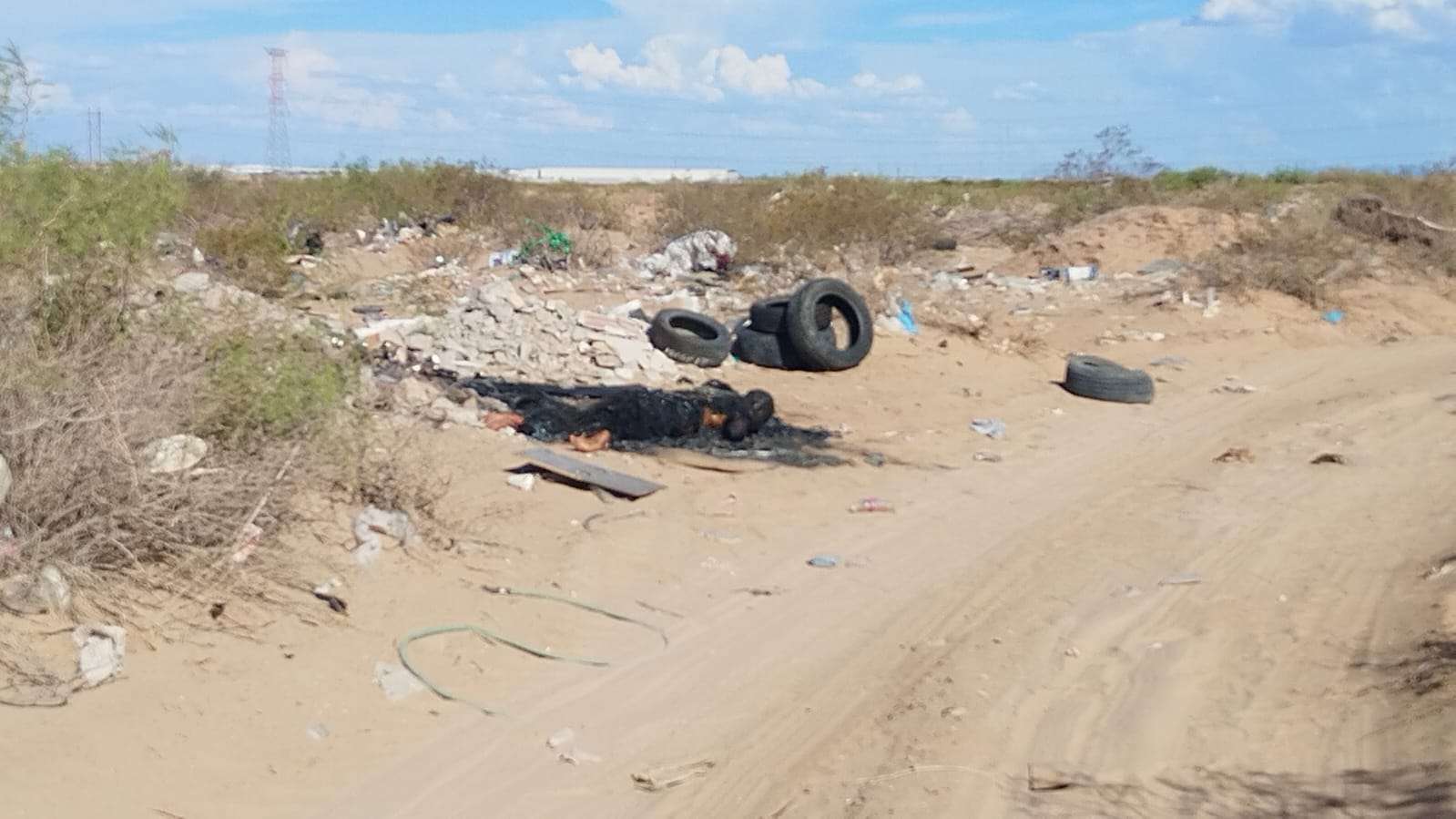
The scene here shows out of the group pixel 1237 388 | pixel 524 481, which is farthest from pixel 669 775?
pixel 1237 388

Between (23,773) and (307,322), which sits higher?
(307,322)

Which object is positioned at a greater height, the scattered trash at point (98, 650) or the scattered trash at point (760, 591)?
the scattered trash at point (98, 650)

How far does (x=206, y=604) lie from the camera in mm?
6152

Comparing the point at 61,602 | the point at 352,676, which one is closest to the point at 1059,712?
the point at 352,676

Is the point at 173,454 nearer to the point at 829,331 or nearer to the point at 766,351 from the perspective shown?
the point at 766,351

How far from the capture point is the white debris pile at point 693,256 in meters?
21.7

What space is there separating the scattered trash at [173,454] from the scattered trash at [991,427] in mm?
7109

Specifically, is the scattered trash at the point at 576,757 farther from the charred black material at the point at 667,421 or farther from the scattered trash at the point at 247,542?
the charred black material at the point at 667,421

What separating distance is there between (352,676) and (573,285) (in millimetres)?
13883

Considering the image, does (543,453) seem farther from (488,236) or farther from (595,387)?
(488,236)

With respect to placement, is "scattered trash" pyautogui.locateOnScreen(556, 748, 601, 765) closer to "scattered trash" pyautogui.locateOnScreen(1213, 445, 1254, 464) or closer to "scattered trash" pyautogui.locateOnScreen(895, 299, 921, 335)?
"scattered trash" pyautogui.locateOnScreen(1213, 445, 1254, 464)

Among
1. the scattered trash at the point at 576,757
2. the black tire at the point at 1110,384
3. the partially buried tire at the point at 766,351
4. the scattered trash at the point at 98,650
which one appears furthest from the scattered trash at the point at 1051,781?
the partially buried tire at the point at 766,351

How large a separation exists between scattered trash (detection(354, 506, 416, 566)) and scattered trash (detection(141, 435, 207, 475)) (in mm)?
873

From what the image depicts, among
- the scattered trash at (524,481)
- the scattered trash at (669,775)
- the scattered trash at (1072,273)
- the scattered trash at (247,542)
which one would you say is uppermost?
the scattered trash at (1072,273)
